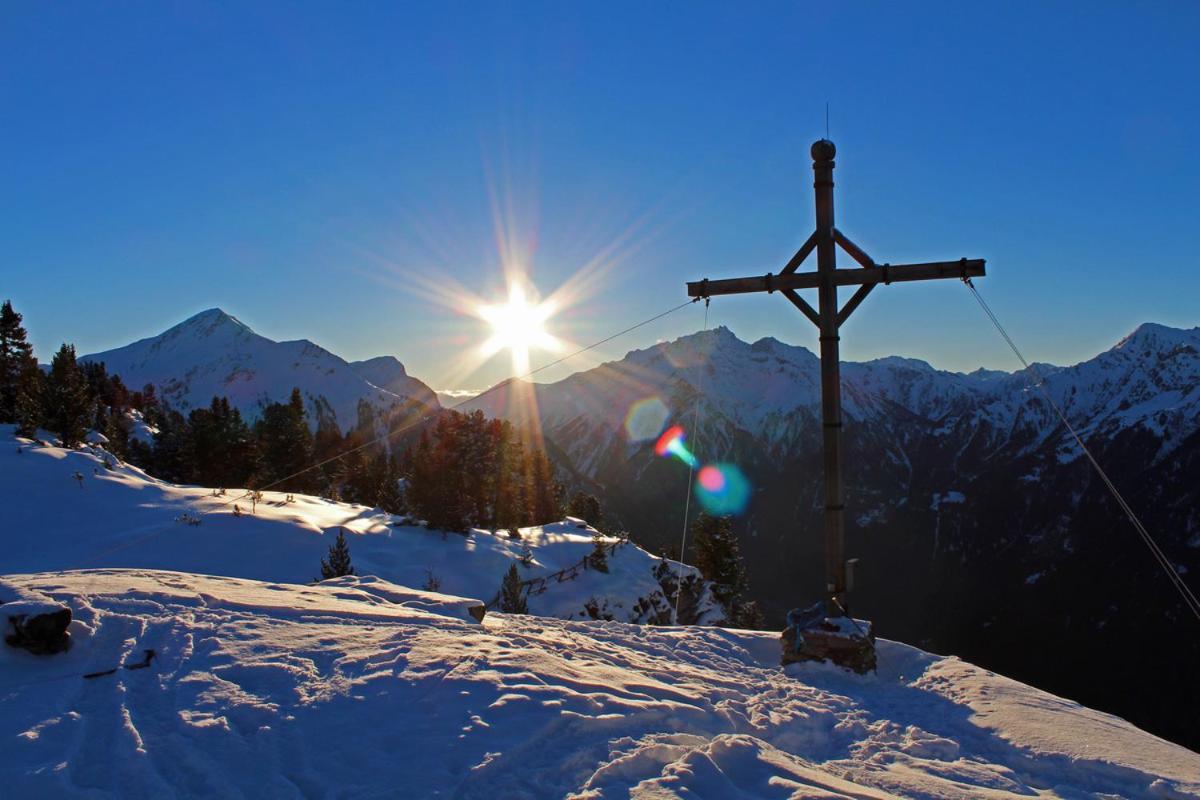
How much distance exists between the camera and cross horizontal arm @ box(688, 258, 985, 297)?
11000 mm

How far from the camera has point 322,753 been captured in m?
5.05

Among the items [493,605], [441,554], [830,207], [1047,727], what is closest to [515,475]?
[441,554]

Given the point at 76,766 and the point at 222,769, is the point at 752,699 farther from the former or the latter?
the point at 76,766

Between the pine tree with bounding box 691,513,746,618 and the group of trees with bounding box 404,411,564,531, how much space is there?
44.1 feet

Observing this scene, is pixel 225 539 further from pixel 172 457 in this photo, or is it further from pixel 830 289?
pixel 172 457

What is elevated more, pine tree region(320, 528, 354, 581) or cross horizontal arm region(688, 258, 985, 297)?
cross horizontal arm region(688, 258, 985, 297)

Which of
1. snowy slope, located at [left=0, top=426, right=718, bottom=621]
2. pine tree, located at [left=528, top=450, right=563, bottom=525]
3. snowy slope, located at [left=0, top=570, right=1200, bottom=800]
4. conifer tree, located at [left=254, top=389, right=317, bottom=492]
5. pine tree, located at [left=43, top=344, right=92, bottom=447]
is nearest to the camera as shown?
snowy slope, located at [left=0, top=570, right=1200, bottom=800]

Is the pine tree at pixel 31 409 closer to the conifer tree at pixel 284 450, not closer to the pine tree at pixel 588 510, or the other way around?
the conifer tree at pixel 284 450

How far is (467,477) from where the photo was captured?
42.3m

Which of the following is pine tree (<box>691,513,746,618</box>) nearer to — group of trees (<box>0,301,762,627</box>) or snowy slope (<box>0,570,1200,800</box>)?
group of trees (<box>0,301,762,627</box>)

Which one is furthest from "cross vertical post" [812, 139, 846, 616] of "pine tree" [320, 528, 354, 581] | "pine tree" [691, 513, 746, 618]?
"pine tree" [691, 513, 746, 618]

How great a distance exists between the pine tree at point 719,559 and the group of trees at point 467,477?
44.1 feet

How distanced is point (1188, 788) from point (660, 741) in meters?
4.41

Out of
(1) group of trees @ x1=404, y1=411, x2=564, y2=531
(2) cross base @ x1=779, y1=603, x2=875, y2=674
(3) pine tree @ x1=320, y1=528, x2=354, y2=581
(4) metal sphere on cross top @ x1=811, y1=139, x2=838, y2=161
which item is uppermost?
(4) metal sphere on cross top @ x1=811, y1=139, x2=838, y2=161
